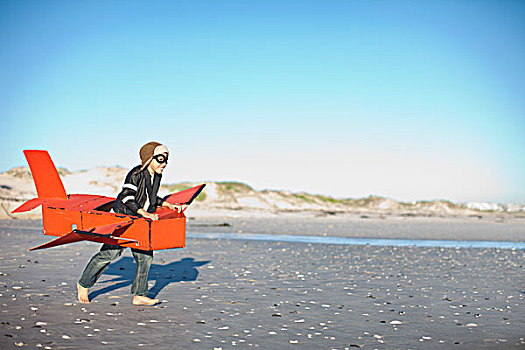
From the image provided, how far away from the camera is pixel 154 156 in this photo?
8133 millimetres

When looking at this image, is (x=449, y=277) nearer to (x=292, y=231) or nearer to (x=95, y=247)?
(x=95, y=247)

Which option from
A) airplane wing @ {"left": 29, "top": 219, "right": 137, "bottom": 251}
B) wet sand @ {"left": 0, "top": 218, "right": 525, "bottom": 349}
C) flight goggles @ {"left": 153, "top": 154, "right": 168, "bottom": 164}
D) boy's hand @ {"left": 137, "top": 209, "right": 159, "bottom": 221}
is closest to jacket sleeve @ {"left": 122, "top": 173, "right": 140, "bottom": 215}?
boy's hand @ {"left": 137, "top": 209, "right": 159, "bottom": 221}

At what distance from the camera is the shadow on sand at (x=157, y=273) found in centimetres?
1015

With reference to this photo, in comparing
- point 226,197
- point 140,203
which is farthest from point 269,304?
point 226,197

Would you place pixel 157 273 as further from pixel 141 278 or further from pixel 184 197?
pixel 184 197

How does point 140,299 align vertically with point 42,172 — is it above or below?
below

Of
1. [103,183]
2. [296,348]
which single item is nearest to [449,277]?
[296,348]

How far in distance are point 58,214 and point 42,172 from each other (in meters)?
0.75

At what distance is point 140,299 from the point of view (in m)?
8.41

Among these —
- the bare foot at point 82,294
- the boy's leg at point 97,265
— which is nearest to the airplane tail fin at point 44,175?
the boy's leg at point 97,265

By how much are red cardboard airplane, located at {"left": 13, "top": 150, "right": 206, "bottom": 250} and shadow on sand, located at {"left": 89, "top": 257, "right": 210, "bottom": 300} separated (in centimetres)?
176

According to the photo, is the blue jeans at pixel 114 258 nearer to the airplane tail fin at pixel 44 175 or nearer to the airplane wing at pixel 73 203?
the airplane wing at pixel 73 203

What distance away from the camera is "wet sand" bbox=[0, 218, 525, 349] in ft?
21.3

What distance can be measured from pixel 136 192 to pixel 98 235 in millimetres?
954
